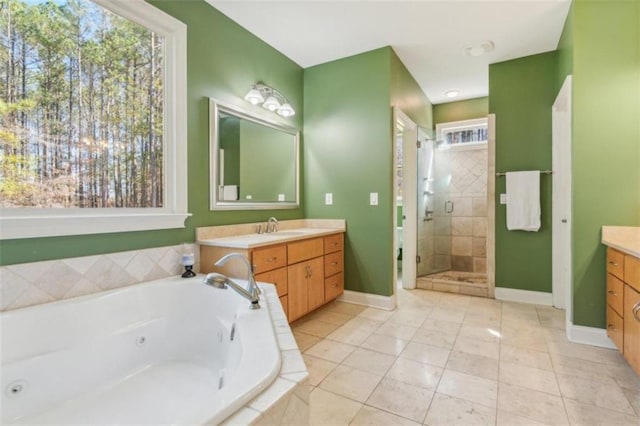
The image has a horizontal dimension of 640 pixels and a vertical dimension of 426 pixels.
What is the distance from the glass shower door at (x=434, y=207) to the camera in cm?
403

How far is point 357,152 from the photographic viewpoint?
320cm

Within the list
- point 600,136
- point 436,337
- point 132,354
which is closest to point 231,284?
point 132,354

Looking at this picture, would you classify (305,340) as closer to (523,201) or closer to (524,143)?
(523,201)

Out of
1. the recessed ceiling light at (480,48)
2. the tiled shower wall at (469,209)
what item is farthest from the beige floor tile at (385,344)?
the recessed ceiling light at (480,48)

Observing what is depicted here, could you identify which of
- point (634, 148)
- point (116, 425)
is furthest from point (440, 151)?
point (116, 425)

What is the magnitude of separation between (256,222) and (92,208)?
51.9 inches

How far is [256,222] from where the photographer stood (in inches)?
113

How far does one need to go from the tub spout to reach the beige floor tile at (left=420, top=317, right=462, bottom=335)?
169 cm

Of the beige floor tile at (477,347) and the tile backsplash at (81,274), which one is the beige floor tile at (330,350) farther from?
the tile backsplash at (81,274)

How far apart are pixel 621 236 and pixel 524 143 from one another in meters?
1.44

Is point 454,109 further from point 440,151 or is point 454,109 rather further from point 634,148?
point 634,148

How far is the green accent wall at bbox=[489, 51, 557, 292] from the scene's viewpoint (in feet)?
10.5

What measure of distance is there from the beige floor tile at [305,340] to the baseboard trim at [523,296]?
2207 mm

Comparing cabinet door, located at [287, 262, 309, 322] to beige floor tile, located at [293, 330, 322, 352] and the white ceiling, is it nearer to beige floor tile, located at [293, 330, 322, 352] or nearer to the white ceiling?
beige floor tile, located at [293, 330, 322, 352]
